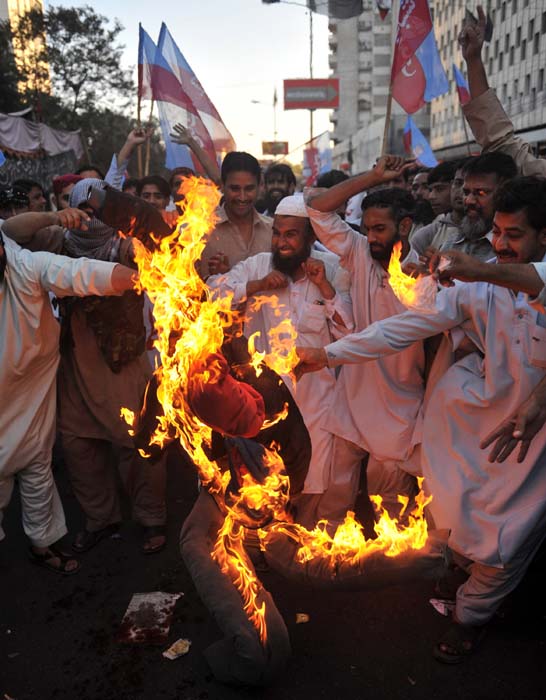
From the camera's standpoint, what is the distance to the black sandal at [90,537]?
4.45 m

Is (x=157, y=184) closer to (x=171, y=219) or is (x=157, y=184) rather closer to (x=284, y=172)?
(x=284, y=172)

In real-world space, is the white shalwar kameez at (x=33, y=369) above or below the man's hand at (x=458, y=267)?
below

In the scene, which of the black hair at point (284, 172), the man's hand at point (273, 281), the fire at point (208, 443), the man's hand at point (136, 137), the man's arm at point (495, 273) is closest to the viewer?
the man's arm at point (495, 273)

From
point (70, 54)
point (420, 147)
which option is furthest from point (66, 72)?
point (420, 147)

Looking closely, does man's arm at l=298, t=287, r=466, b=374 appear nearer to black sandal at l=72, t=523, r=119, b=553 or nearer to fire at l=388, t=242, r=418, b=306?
fire at l=388, t=242, r=418, b=306

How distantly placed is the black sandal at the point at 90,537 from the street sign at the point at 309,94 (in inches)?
1357

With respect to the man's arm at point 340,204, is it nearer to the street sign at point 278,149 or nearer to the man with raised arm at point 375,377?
the man with raised arm at point 375,377

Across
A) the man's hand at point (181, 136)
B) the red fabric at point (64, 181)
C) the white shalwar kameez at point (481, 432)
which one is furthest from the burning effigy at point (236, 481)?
the man's hand at point (181, 136)

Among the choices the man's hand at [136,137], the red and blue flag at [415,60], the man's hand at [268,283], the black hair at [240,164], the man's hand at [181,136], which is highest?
the red and blue flag at [415,60]

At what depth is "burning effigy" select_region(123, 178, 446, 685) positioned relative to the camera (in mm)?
2850

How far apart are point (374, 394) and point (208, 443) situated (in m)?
1.52

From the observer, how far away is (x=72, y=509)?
513 centimetres

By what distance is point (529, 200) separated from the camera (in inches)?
115

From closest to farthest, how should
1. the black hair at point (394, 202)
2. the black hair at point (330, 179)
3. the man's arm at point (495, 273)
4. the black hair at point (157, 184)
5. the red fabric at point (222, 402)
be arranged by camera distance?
the man's arm at point (495, 273)
the red fabric at point (222, 402)
the black hair at point (394, 202)
the black hair at point (157, 184)
the black hair at point (330, 179)
